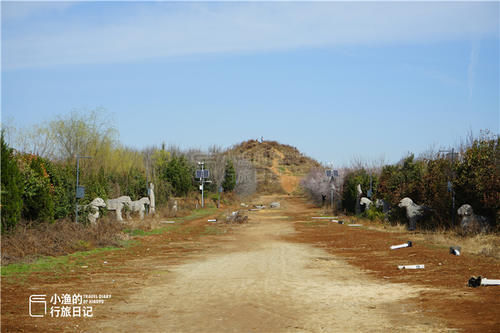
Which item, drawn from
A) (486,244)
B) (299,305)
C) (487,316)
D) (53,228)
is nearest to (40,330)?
(299,305)

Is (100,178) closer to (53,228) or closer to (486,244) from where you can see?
(53,228)

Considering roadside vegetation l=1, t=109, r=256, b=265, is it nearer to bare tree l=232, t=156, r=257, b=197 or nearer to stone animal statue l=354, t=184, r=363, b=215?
stone animal statue l=354, t=184, r=363, b=215

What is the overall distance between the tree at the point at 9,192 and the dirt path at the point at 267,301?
5.35 meters

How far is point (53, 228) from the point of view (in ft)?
60.3

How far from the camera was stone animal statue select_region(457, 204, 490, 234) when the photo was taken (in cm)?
2052

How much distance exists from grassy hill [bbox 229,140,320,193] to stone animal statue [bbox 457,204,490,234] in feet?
209

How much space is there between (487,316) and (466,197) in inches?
595

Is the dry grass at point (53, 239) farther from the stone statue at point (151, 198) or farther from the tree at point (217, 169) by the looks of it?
the tree at point (217, 169)

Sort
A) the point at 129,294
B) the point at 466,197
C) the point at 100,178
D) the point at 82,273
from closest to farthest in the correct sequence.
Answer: the point at 129,294 → the point at 82,273 → the point at 466,197 → the point at 100,178

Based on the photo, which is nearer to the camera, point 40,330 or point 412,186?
point 40,330

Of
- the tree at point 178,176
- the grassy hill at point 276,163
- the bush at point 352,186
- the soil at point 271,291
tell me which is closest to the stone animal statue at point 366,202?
the bush at point 352,186

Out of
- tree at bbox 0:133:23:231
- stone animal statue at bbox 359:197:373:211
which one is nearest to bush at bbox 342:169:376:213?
stone animal statue at bbox 359:197:373:211

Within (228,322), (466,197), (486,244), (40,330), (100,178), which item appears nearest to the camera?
(40,330)

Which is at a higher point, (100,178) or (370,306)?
(100,178)
